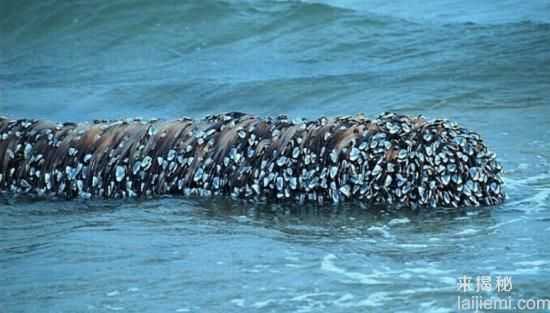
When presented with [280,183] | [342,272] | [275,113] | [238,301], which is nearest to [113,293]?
[238,301]

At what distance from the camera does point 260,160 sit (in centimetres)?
673

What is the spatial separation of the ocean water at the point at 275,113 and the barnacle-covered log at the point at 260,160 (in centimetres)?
14

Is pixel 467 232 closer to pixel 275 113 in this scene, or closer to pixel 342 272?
pixel 342 272

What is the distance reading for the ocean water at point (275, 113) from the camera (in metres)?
5.20

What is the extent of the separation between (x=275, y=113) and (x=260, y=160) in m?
4.20

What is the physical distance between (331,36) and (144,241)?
7.89 m

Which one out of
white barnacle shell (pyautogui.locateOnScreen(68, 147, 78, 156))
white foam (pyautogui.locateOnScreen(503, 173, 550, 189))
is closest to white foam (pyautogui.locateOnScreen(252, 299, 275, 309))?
white foam (pyautogui.locateOnScreen(503, 173, 550, 189))

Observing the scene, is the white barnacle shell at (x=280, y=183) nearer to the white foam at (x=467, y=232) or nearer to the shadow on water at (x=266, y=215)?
the shadow on water at (x=266, y=215)

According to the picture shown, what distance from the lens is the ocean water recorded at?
5203 mm

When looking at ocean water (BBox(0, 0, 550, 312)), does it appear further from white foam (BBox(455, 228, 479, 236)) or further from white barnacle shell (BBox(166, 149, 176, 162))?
white barnacle shell (BBox(166, 149, 176, 162))

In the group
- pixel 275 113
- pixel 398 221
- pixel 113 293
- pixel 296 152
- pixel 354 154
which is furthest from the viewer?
pixel 275 113

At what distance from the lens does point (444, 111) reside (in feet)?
32.8

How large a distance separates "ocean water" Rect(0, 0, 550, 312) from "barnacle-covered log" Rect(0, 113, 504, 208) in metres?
0.14

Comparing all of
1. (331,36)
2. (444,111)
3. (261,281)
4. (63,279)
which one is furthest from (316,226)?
(331,36)
